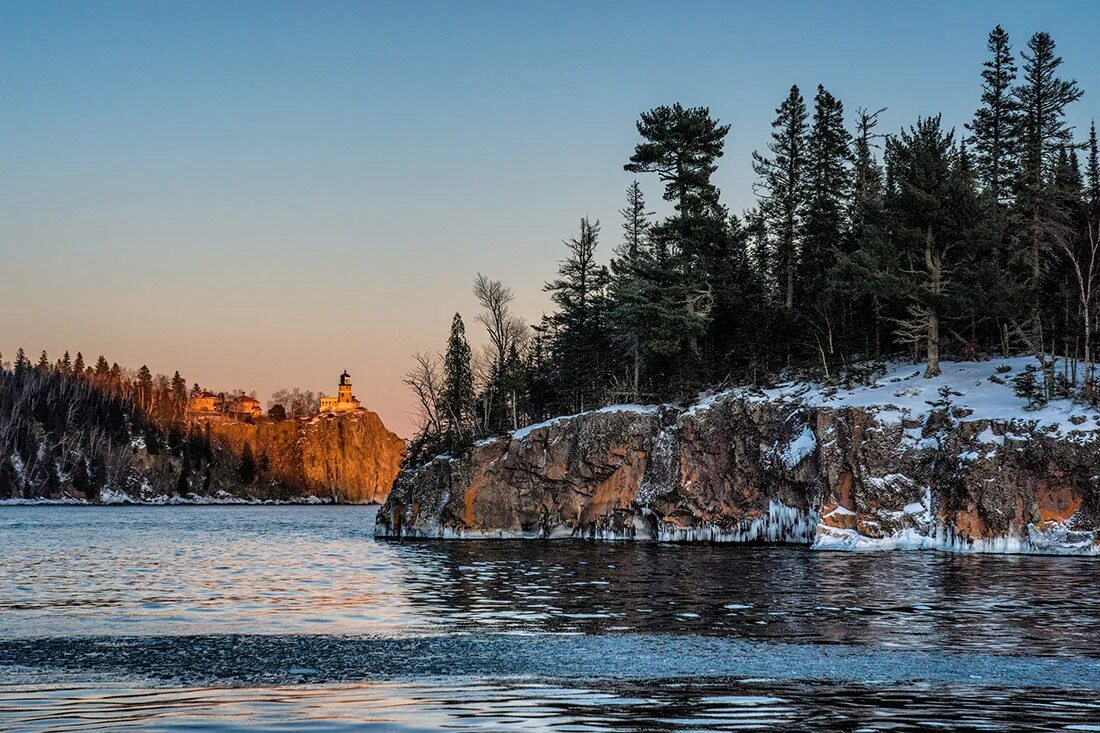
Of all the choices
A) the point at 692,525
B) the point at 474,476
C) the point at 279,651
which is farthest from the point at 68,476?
the point at 279,651

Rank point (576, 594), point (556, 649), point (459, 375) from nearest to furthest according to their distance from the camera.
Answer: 1. point (556, 649)
2. point (576, 594)
3. point (459, 375)

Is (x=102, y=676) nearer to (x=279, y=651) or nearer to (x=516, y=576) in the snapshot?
(x=279, y=651)

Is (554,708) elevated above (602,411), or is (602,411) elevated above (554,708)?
Answer: (602,411)

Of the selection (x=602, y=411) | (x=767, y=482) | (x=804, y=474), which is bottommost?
(x=767, y=482)

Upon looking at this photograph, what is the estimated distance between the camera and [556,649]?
17.5 meters

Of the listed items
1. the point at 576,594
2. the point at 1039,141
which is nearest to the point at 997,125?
the point at 1039,141

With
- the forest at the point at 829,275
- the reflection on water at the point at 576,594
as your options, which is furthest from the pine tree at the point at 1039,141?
the reflection on water at the point at 576,594

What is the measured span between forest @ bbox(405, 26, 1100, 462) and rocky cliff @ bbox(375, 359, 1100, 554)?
8.84 ft

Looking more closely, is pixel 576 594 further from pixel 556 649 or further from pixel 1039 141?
pixel 1039 141

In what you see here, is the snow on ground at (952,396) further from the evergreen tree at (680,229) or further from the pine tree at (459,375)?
the pine tree at (459,375)

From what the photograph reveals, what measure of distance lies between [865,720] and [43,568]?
35354mm

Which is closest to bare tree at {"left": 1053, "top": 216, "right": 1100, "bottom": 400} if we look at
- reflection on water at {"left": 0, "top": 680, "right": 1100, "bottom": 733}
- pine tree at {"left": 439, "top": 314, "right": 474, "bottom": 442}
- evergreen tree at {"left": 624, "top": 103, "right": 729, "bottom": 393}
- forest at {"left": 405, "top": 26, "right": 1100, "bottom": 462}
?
forest at {"left": 405, "top": 26, "right": 1100, "bottom": 462}

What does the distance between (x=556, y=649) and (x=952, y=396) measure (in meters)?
37.7

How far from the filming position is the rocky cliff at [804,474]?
146 feet
